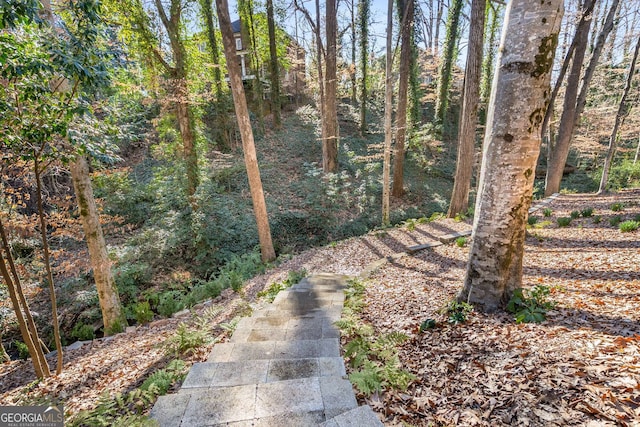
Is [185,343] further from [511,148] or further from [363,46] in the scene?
[363,46]

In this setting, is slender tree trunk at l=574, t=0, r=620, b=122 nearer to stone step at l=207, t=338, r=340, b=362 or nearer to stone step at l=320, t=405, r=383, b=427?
stone step at l=207, t=338, r=340, b=362

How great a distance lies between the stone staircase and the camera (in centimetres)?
190

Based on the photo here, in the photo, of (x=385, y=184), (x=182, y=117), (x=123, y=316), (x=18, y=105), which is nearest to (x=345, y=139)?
(x=385, y=184)

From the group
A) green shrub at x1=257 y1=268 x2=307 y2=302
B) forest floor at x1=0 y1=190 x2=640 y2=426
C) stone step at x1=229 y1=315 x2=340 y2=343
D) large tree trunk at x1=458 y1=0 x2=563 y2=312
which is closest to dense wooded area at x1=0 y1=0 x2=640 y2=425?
large tree trunk at x1=458 y1=0 x2=563 y2=312

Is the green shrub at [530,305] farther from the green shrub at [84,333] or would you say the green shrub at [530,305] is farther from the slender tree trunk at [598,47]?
the slender tree trunk at [598,47]

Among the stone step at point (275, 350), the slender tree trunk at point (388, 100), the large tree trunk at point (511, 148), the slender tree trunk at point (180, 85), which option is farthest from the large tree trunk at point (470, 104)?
the slender tree trunk at point (180, 85)

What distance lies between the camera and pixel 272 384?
2.20 m

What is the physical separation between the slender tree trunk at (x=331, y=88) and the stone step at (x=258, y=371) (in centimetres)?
1002

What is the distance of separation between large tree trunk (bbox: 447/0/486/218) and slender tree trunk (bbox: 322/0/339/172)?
5110 millimetres

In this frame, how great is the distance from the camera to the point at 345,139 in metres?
17.2

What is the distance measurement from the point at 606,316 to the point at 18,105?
5.68 metres

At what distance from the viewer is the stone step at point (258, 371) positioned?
230cm

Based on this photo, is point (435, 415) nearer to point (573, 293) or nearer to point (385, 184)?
point (573, 293)

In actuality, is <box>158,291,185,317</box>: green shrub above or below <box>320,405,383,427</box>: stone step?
below
